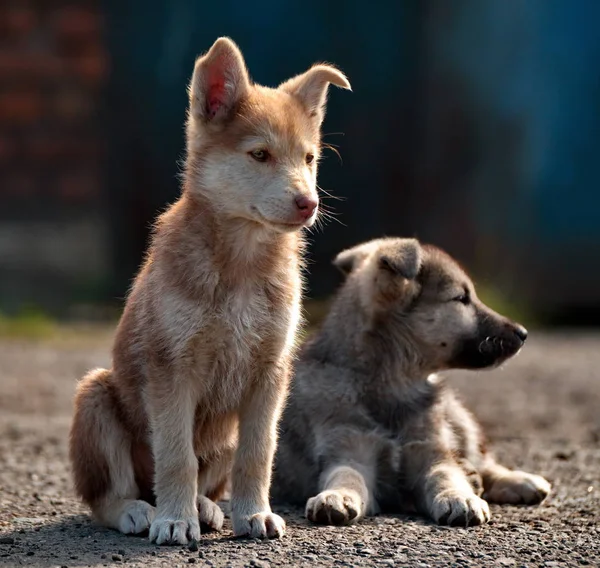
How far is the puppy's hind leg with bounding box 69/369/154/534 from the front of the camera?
187 inches

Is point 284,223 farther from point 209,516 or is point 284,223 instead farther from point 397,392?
point 397,392

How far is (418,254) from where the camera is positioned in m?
5.53

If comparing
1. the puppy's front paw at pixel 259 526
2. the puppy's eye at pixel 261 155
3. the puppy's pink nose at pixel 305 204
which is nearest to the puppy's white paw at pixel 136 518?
the puppy's front paw at pixel 259 526

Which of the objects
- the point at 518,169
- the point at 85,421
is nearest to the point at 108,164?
the point at 518,169

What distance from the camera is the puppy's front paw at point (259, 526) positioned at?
451 cm

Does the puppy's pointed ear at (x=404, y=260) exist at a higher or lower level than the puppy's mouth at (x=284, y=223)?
lower

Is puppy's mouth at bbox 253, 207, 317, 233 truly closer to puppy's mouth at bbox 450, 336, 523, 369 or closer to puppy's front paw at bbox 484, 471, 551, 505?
puppy's mouth at bbox 450, 336, 523, 369

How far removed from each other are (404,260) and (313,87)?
3.24 ft

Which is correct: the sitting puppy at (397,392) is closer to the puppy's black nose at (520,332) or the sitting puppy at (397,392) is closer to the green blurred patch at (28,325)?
the puppy's black nose at (520,332)

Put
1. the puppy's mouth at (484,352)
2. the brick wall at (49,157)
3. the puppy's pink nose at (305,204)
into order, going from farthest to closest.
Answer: the brick wall at (49,157)
the puppy's mouth at (484,352)
the puppy's pink nose at (305,204)

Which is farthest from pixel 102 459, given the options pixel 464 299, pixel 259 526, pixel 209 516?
pixel 464 299

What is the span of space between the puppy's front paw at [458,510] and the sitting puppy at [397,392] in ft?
0.55

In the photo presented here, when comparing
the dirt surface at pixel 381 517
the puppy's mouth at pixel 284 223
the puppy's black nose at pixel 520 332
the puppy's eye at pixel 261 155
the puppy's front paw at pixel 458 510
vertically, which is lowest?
the dirt surface at pixel 381 517

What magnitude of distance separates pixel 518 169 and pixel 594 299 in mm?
1532
